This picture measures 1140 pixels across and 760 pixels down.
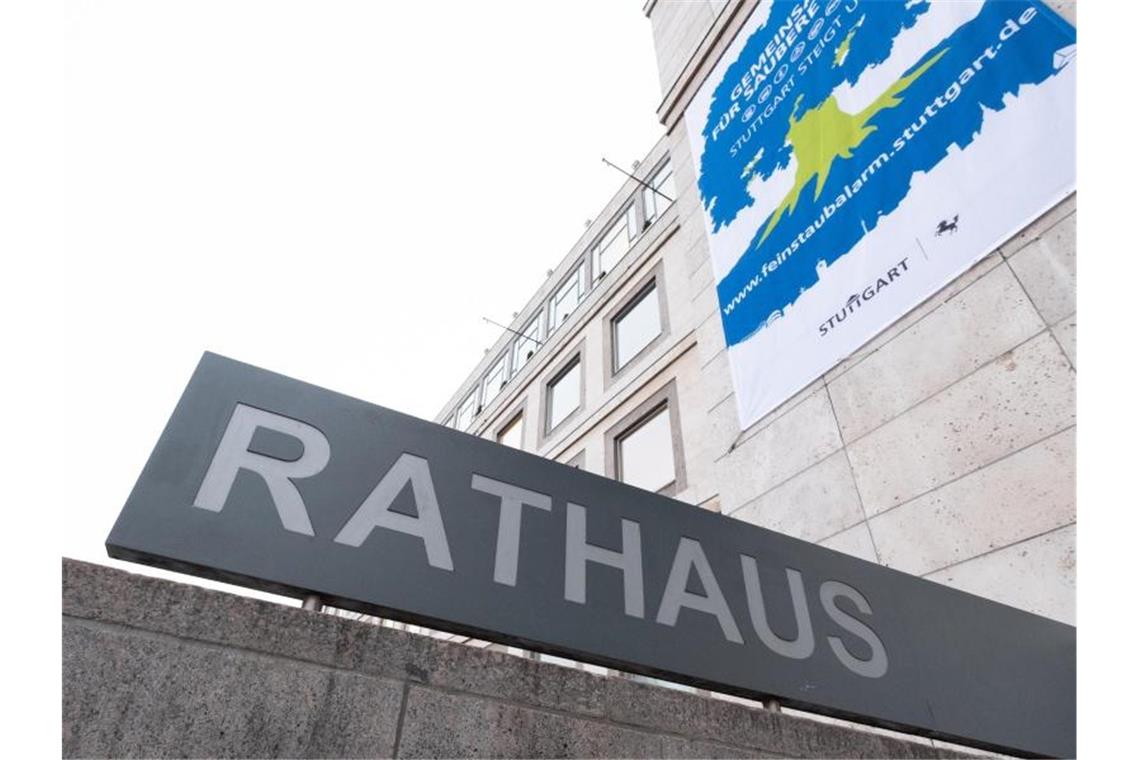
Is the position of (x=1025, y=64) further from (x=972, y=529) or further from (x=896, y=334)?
(x=972, y=529)

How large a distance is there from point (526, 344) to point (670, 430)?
10610mm

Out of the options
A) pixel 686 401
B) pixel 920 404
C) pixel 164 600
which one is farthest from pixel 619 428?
pixel 164 600

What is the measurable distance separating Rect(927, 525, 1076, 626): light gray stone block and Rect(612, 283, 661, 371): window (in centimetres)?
933

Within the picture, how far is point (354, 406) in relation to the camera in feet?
9.58

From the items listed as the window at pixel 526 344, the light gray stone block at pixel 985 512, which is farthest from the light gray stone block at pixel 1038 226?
the window at pixel 526 344

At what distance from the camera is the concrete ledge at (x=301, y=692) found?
194cm

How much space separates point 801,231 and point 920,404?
2.63m

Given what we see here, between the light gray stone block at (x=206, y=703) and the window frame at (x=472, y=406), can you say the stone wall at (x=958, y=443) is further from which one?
the window frame at (x=472, y=406)

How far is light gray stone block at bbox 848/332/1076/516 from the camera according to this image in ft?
18.8

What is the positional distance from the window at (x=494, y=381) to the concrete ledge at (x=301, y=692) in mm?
20565

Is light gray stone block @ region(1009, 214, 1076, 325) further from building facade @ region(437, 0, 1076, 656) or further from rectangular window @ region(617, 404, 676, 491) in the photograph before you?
rectangular window @ region(617, 404, 676, 491)

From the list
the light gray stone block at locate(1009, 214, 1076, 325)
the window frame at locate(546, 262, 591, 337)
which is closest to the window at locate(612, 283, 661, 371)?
the window frame at locate(546, 262, 591, 337)

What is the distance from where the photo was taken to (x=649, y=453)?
1325cm

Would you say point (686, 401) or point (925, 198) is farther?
point (686, 401)
